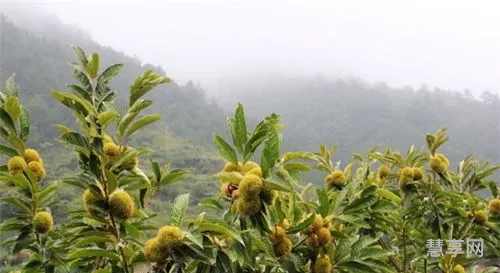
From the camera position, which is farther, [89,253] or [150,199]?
[150,199]

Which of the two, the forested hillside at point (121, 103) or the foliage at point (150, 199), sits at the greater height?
the foliage at point (150, 199)

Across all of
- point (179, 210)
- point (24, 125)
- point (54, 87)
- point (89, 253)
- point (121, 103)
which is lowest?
point (54, 87)

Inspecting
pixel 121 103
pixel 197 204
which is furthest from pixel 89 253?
pixel 121 103

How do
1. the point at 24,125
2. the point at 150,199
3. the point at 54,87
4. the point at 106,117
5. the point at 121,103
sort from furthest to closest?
the point at 54,87, the point at 121,103, the point at 150,199, the point at 24,125, the point at 106,117

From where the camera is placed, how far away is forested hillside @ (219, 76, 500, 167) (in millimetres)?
57688

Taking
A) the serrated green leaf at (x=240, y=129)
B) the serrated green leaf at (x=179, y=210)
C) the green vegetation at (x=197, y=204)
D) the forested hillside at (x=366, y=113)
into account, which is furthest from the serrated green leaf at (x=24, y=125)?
the forested hillside at (x=366, y=113)

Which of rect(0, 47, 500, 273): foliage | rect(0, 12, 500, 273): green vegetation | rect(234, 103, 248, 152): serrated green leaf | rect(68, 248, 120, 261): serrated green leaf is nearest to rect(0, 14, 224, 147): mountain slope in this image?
rect(0, 12, 500, 273): green vegetation

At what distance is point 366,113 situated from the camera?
68062 mm

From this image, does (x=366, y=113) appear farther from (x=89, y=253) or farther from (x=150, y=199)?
(x=89, y=253)

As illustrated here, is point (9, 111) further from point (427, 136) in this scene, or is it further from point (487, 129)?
point (487, 129)

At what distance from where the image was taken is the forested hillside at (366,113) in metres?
57.7

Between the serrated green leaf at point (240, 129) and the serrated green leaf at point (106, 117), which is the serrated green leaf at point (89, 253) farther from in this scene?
the serrated green leaf at point (240, 129)

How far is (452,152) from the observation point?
5428 centimetres

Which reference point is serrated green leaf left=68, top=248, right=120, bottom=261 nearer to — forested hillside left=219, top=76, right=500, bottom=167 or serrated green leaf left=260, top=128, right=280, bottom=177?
serrated green leaf left=260, top=128, right=280, bottom=177
